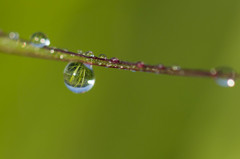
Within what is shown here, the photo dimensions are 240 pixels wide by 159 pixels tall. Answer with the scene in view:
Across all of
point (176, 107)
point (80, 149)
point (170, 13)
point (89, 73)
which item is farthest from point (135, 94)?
point (89, 73)

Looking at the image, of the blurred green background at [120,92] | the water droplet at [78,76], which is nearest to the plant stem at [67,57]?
the water droplet at [78,76]

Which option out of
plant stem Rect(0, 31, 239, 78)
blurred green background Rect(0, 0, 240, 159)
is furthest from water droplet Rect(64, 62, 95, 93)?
blurred green background Rect(0, 0, 240, 159)

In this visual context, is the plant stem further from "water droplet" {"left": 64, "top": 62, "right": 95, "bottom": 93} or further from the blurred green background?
the blurred green background

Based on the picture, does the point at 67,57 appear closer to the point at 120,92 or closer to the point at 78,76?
the point at 78,76

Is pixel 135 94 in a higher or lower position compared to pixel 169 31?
lower

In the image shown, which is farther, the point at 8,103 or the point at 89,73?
the point at 8,103

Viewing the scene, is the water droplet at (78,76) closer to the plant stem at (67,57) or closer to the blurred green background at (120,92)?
the plant stem at (67,57)

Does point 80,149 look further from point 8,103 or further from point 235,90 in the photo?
point 235,90
